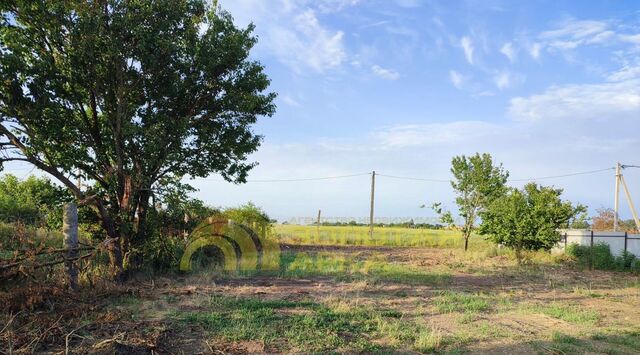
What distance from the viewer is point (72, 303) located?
21.9ft

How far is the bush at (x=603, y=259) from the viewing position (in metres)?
17.1

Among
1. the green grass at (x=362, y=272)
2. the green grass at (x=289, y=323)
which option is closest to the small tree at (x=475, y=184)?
the green grass at (x=362, y=272)

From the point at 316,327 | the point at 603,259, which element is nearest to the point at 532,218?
the point at 603,259

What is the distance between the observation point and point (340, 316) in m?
7.09

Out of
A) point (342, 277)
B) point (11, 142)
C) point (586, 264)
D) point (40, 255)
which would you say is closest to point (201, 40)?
point (11, 142)

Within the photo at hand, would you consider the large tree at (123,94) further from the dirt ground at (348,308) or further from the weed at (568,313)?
the weed at (568,313)

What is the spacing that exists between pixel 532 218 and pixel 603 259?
3.67 metres

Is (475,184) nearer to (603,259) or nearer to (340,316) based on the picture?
(603,259)

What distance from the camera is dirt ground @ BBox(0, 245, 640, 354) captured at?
5.37m

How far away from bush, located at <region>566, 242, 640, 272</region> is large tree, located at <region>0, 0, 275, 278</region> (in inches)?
583

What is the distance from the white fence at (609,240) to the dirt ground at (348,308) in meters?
6.85

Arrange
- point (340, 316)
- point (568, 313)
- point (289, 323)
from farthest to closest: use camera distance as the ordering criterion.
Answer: point (568, 313), point (340, 316), point (289, 323)

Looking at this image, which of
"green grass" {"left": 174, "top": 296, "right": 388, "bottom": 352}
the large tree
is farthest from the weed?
the large tree

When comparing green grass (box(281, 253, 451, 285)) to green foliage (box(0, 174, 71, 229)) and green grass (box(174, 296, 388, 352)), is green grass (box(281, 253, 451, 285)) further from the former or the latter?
green foliage (box(0, 174, 71, 229))
